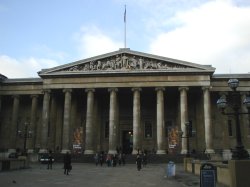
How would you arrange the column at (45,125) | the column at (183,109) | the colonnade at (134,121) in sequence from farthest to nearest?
the column at (45,125) < the colonnade at (134,121) < the column at (183,109)

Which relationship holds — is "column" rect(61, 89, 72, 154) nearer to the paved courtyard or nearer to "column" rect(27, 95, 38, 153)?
"column" rect(27, 95, 38, 153)

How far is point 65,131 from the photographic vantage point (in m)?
50.7

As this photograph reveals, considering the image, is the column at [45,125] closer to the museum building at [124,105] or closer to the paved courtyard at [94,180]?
the museum building at [124,105]

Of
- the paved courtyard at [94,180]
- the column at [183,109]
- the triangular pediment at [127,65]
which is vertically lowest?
the paved courtyard at [94,180]

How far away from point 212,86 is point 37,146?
28.8 meters

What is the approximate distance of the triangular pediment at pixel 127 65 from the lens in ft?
165

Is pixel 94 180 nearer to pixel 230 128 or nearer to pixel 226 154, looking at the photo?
pixel 226 154

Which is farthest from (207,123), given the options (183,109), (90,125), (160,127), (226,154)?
(90,125)

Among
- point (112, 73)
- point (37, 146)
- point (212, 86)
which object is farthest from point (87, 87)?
point (212, 86)

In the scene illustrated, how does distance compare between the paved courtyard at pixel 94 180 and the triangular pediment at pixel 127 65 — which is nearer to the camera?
the paved courtyard at pixel 94 180

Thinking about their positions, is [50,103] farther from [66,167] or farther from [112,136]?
[66,167]

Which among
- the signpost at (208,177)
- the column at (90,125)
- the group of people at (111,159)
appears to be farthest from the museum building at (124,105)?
the signpost at (208,177)

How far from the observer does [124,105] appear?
2274 inches

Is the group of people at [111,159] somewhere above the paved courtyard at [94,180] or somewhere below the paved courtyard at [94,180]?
above
